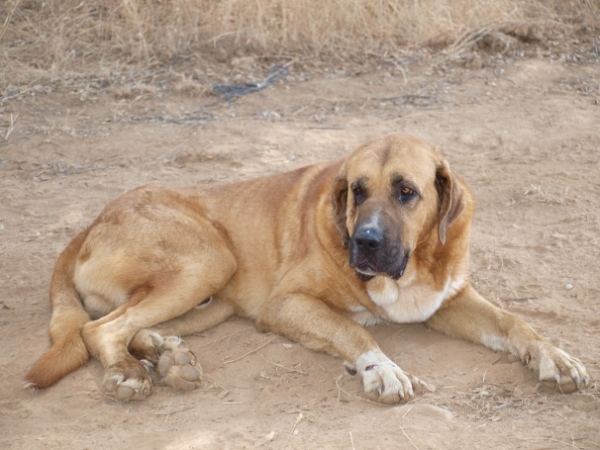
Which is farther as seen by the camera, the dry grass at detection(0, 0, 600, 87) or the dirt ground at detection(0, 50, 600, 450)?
the dry grass at detection(0, 0, 600, 87)

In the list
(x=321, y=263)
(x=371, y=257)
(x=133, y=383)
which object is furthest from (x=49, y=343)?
(x=371, y=257)

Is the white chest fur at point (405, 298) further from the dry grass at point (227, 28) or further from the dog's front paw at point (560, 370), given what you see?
the dry grass at point (227, 28)

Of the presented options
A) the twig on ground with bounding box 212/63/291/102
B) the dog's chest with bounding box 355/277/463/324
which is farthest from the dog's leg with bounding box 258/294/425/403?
the twig on ground with bounding box 212/63/291/102

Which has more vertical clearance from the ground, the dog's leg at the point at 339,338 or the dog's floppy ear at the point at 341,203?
the dog's floppy ear at the point at 341,203

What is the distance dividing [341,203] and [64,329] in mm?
1628

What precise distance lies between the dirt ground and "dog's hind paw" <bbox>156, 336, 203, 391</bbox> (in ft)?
0.21

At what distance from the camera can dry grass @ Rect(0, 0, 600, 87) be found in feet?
30.4

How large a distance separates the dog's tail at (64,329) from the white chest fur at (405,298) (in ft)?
5.17

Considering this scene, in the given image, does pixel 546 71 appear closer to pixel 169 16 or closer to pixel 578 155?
pixel 578 155

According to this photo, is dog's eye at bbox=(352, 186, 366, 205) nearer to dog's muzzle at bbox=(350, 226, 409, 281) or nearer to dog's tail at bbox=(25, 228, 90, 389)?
dog's muzzle at bbox=(350, 226, 409, 281)

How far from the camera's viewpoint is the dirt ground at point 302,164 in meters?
3.82

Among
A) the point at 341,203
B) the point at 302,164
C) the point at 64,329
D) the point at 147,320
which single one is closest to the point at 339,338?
the point at 341,203

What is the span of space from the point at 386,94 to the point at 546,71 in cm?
170

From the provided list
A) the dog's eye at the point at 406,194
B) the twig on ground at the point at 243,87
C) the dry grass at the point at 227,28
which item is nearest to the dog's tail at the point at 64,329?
the dog's eye at the point at 406,194
